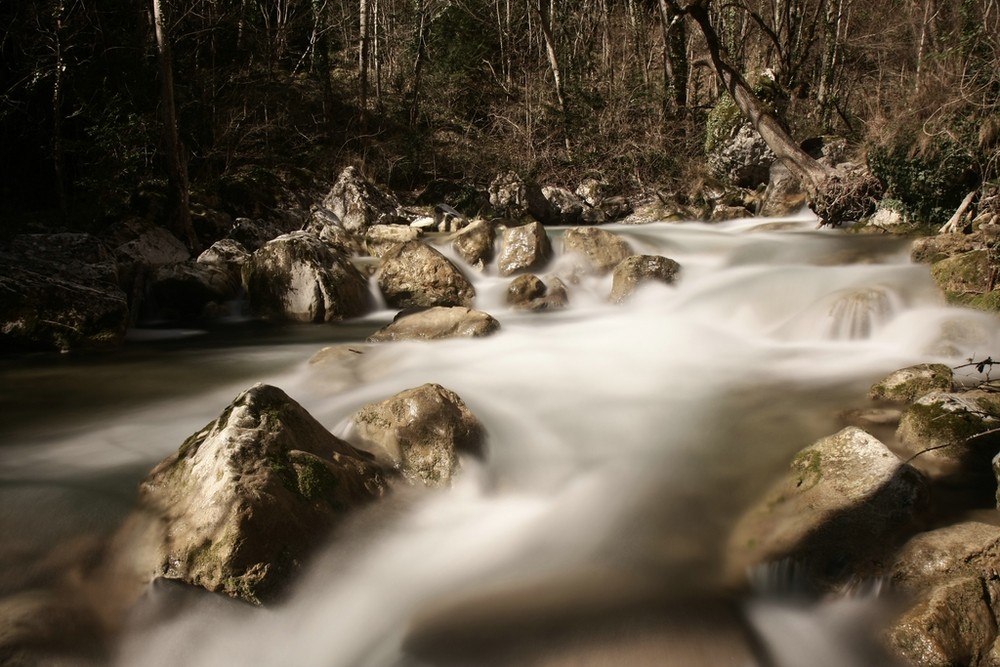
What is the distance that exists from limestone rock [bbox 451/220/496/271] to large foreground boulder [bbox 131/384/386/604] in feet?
22.3

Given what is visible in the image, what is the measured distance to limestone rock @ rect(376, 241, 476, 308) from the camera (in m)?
9.07

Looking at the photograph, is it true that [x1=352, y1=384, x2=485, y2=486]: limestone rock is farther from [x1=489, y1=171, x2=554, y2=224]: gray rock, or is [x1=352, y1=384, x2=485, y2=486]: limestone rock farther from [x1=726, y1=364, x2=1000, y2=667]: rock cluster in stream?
[x1=489, y1=171, x2=554, y2=224]: gray rock

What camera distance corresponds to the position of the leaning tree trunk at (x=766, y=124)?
1187cm

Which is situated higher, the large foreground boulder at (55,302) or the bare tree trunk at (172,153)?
the bare tree trunk at (172,153)

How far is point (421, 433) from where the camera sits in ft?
13.2

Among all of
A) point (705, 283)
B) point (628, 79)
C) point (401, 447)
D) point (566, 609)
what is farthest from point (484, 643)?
point (628, 79)

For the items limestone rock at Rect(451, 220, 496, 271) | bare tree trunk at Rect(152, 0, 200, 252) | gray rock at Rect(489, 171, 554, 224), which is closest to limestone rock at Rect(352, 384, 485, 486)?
limestone rock at Rect(451, 220, 496, 271)

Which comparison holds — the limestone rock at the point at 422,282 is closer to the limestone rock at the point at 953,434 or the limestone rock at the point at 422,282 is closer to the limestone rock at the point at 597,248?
the limestone rock at the point at 597,248

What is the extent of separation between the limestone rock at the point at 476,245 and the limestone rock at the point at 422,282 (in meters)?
1.00

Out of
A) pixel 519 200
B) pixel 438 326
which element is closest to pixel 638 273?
pixel 438 326

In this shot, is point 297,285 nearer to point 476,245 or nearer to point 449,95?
point 476,245

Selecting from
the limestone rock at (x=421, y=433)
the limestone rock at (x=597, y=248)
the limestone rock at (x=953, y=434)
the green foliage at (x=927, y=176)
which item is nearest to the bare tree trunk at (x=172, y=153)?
the limestone rock at (x=597, y=248)

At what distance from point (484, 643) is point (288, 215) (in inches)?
445

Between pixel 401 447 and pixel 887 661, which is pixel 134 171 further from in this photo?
pixel 887 661
